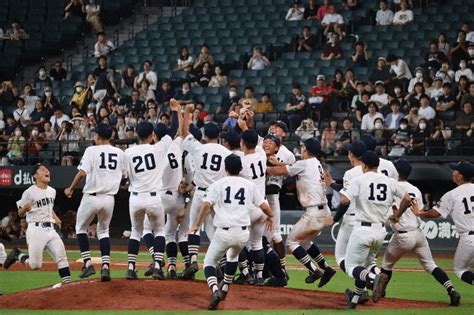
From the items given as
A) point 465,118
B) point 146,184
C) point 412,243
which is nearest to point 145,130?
point 146,184

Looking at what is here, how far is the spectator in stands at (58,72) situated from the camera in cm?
3180

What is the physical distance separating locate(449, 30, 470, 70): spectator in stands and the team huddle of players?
37.2 feet

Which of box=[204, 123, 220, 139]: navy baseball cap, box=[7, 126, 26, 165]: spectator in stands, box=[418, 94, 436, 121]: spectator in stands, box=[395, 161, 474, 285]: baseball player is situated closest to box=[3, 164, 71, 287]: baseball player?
box=[204, 123, 220, 139]: navy baseball cap

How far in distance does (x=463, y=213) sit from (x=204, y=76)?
15.9 meters

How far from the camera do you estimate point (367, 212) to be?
43.5 feet

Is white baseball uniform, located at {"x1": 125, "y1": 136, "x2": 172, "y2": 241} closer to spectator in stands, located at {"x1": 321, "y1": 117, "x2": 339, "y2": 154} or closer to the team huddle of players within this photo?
the team huddle of players

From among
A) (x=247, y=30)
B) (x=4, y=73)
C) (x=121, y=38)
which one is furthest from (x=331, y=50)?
(x=4, y=73)

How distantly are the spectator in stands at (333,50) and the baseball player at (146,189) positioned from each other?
47.7 ft

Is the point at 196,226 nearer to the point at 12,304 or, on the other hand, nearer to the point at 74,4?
the point at 12,304

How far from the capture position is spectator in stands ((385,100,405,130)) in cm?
2439

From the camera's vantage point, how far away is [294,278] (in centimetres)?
1834

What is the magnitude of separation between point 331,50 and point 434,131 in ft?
17.4

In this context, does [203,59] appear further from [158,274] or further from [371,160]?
[371,160]

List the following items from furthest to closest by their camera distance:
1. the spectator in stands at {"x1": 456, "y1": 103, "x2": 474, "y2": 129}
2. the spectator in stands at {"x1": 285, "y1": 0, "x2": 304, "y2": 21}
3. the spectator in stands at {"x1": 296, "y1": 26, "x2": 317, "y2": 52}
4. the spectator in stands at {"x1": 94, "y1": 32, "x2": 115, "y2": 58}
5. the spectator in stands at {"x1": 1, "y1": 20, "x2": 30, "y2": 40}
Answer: the spectator in stands at {"x1": 1, "y1": 20, "x2": 30, "y2": 40}
the spectator in stands at {"x1": 94, "y1": 32, "x2": 115, "y2": 58}
the spectator in stands at {"x1": 285, "y1": 0, "x2": 304, "y2": 21}
the spectator in stands at {"x1": 296, "y1": 26, "x2": 317, "y2": 52}
the spectator in stands at {"x1": 456, "y1": 103, "x2": 474, "y2": 129}
